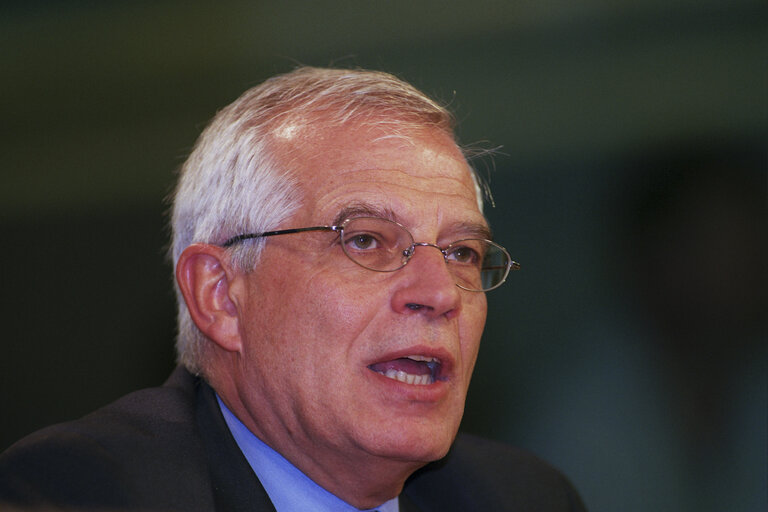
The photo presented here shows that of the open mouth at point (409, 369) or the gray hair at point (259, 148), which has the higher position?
the gray hair at point (259, 148)

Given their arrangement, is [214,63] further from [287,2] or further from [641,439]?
[641,439]

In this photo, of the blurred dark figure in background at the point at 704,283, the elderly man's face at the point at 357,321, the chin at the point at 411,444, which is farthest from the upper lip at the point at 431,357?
the blurred dark figure in background at the point at 704,283

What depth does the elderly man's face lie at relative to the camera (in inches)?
62.4

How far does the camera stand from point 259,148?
180 centimetres

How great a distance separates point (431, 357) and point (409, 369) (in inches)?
2.0

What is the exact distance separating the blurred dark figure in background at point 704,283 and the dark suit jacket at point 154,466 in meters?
1.45

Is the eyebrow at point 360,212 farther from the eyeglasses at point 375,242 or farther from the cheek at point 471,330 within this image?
the cheek at point 471,330

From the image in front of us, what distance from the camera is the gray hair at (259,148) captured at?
175 cm

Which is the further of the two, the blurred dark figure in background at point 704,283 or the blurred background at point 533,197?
the blurred dark figure in background at point 704,283

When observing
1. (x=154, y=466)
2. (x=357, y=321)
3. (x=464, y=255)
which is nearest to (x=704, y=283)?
(x=464, y=255)

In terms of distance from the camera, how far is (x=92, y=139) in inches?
123

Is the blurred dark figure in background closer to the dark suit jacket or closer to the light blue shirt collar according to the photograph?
the dark suit jacket

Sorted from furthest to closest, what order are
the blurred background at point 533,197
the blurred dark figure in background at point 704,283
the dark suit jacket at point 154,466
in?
the blurred dark figure in background at point 704,283
the blurred background at point 533,197
the dark suit jacket at point 154,466

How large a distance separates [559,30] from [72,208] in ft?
6.92
